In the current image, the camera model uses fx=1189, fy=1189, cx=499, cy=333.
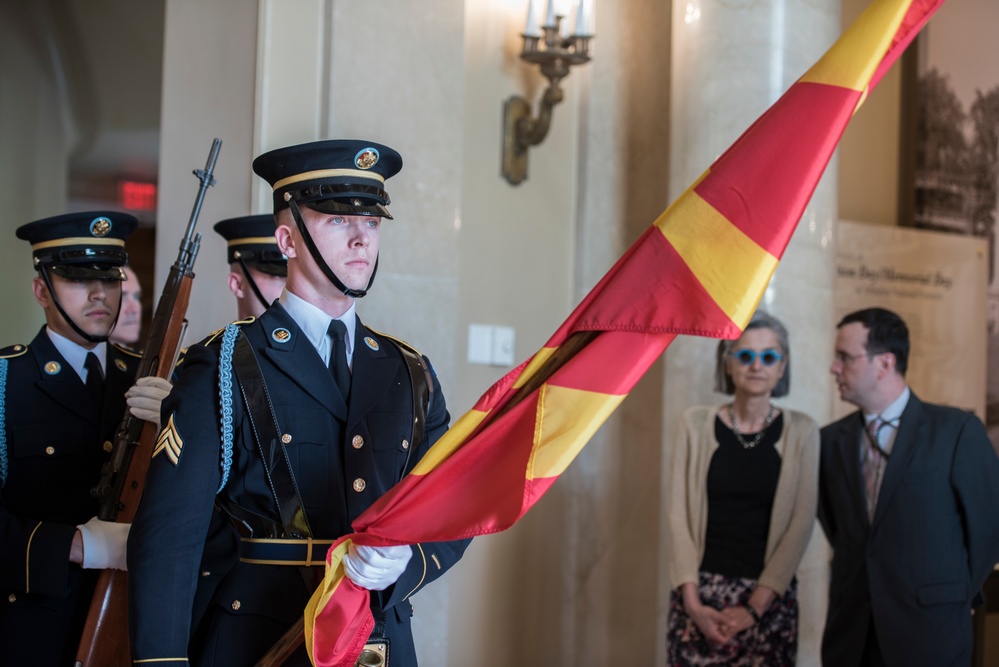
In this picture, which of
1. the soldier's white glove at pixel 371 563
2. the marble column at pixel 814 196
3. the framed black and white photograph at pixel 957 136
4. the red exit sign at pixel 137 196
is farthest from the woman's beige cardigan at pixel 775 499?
the red exit sign at pixel 137 196

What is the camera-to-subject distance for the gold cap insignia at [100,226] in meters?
2.87

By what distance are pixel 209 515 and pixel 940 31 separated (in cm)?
471

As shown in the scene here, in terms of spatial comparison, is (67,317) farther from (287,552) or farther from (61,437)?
(287,552)

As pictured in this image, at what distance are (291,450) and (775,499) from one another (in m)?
1.81

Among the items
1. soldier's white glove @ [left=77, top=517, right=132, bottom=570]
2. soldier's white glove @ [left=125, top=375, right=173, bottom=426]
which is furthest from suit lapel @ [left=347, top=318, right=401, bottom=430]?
soldier's white glove @ [left=77, top=517, right=132, bottom=570]

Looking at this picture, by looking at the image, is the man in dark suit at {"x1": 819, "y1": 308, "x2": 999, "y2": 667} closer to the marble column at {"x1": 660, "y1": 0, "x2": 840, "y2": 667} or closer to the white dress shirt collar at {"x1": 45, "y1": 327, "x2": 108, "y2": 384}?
the marble column at {"x1": 660, "y1": 0, "x2": 840, "y2": 667}

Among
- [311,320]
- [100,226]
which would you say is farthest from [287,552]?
[100,226]

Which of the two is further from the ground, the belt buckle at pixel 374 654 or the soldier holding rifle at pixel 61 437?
the soldier holding rifle at pixel 61 437

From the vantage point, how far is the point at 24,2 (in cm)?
474

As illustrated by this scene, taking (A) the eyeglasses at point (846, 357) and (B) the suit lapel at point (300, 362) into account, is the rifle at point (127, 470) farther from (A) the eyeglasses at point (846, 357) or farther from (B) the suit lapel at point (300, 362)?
(A) the eyeglasses at point (846, 357)

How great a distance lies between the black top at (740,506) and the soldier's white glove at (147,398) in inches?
63.4

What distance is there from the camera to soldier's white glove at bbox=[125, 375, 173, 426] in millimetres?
2539

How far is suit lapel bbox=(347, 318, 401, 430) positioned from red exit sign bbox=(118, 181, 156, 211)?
3133 millimetres

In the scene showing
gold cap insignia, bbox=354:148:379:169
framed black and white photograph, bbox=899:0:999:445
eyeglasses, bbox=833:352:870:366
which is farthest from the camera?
framed black and white photograph, bbox=899:0:999:445
